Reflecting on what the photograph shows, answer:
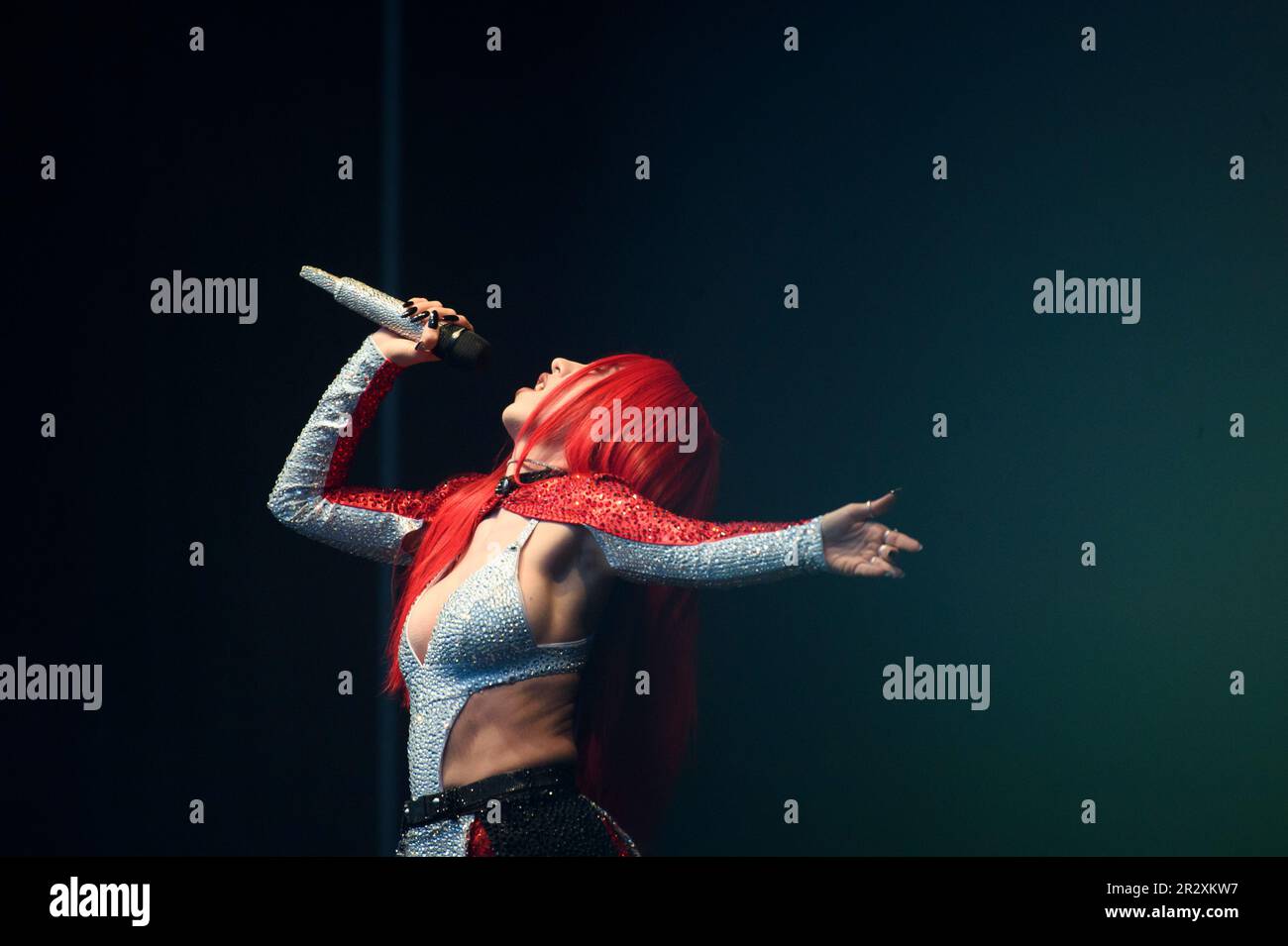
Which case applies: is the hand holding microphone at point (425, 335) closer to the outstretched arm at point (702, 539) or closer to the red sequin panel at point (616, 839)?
the outstretched arm at point (702, 539)

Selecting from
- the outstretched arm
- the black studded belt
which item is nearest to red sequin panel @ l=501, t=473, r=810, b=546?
the outstretched arm

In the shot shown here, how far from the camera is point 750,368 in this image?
3.23m

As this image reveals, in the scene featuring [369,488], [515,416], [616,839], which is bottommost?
[616,839]

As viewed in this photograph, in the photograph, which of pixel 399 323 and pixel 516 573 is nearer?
pixel 516 573

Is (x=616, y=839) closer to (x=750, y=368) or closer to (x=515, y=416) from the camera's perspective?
(x=515, y=416)

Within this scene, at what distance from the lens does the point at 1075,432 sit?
10.2 feet

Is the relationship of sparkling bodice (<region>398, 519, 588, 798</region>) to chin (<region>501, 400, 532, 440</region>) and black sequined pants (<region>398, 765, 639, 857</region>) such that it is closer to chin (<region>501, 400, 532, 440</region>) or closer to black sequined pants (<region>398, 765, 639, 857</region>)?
black sequined pants (<region>398, 765, 639, 857</region>)

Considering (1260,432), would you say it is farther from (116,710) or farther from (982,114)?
(116,710)

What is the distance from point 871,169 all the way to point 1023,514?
72cm

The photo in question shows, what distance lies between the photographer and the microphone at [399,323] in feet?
9.25

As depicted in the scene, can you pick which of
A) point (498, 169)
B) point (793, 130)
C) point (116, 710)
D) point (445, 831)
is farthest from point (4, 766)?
point (793, 130)

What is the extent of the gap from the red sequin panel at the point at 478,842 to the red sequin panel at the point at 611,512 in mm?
497

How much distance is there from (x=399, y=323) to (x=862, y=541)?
92cm

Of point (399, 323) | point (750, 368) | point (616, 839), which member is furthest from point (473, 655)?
point (750, 368)
